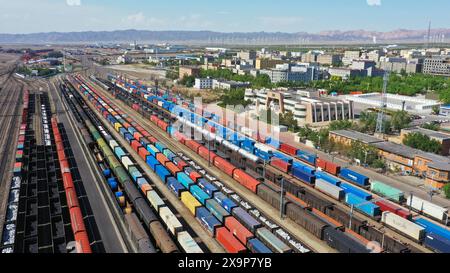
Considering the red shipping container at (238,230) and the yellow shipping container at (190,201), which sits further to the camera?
the yellow shipping container at (190,201)

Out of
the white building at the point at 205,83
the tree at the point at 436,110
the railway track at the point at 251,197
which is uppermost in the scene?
Result: the white building at the point at 205,83

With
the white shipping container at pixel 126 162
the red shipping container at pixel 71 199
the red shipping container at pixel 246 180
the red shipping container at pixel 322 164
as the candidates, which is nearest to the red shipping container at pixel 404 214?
the red shipping container at pixel 322 164

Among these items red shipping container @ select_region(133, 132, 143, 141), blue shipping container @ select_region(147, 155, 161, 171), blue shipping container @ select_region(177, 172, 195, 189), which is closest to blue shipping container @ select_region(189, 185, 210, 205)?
blue shipping container @ select_region(177, 172, 195, 189)

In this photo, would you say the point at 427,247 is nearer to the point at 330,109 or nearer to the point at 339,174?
the point at 339,174

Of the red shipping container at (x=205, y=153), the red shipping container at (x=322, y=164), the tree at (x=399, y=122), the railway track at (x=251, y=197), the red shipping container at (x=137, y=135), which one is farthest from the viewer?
the tree at (x=399, y=122)

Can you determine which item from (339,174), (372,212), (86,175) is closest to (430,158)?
(339,174)

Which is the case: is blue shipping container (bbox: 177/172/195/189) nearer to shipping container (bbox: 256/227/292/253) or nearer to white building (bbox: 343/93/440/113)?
shipping container (bbox: 256/227/292/253)

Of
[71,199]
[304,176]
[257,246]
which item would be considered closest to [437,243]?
[257,246]

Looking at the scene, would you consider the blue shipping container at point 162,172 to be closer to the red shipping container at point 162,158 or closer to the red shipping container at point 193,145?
the red shipping container at point 162,158
